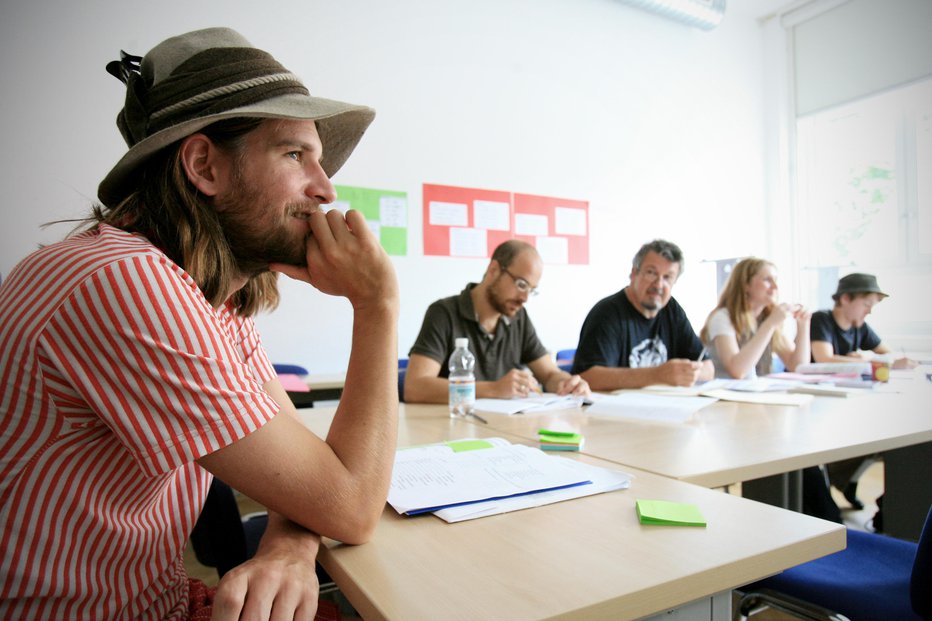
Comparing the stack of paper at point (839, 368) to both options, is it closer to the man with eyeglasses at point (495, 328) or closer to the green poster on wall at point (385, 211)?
the man with eyeglasses at point (495, 328)

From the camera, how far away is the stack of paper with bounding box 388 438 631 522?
873mm

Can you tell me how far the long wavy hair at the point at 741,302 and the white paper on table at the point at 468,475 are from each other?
2.25m

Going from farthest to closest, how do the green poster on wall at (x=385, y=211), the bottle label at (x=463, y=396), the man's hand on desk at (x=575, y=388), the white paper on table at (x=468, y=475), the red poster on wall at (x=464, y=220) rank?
the red poster on wall at (x=464, y=220)
the green poster on wall at (x=385, y=211)
the man's hand on desk at (x=575, y=388)
the bottle label at (x=463, y=396)
the white paper on table at (x=468, y=475)

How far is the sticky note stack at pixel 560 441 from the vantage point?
4.09 ft

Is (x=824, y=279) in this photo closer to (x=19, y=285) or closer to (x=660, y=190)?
(x=660, y=190)

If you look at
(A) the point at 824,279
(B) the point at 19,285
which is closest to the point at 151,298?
(B) the point at 19,285

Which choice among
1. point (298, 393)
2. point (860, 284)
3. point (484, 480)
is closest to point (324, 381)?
point (298, 393)

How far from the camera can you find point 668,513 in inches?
32.7

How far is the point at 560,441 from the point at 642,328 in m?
1.63

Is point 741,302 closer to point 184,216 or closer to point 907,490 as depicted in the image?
point 907,490

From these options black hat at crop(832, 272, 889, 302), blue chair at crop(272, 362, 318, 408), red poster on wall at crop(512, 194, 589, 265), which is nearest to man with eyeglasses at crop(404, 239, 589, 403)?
blue chair at crop(272, 362, 318, 408)

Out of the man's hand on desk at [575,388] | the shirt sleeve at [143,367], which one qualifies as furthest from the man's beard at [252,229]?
the man's hand on desk at [575,388]

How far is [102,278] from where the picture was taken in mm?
658

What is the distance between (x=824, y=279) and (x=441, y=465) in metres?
5.07
